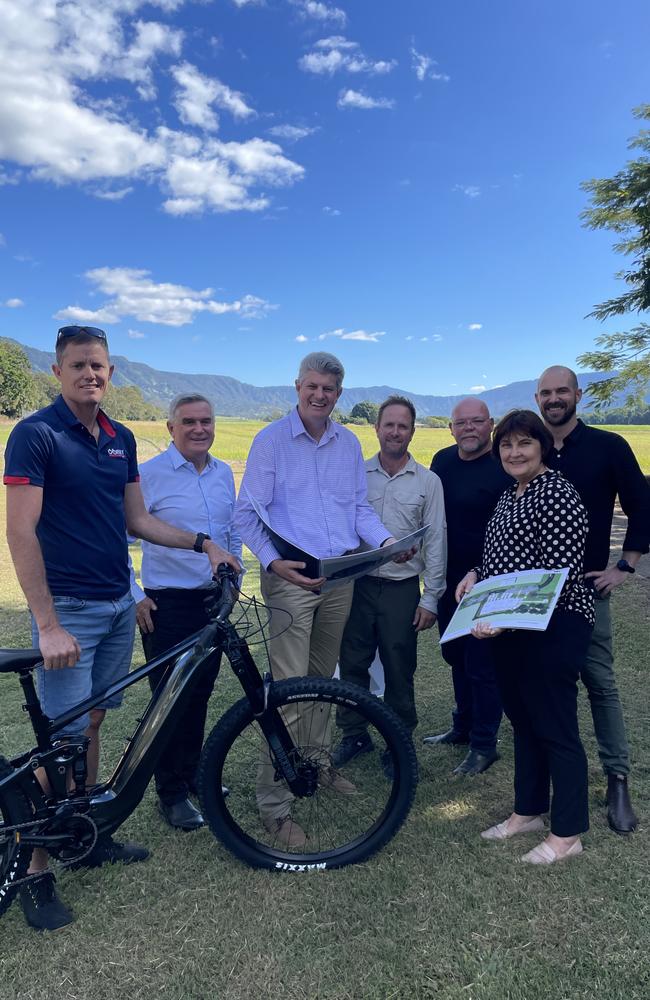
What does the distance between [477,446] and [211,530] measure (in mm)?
1701

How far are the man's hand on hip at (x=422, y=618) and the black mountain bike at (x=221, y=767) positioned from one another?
887mm

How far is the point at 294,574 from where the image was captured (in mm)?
2865

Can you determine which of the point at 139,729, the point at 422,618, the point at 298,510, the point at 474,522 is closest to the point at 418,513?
the point at 474,522

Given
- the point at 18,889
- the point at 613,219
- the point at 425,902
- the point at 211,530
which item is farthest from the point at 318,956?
the point at 613,219

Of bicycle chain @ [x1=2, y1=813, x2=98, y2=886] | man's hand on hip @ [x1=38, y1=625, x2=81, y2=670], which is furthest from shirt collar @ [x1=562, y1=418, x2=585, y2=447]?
bicycle chain @ [x1=2, y1=813, x2=98, y2=886]

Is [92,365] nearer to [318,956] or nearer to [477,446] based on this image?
[477,446]

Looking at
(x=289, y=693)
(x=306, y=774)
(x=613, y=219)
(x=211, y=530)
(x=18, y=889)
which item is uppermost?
(x=613, y=219)

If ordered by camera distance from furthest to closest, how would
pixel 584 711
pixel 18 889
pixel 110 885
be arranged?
1. pixel 584 711
2. pixel 110 885
3. pixel 18 889

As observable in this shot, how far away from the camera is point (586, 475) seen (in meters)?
3.14

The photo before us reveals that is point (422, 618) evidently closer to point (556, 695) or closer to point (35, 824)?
point (556, 695)

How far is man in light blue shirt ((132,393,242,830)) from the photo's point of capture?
318 cm

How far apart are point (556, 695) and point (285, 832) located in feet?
4.83

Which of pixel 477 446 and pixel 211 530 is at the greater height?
pixel 477 446

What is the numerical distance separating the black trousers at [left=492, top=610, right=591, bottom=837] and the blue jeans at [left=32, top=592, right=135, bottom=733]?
1.79 meters
